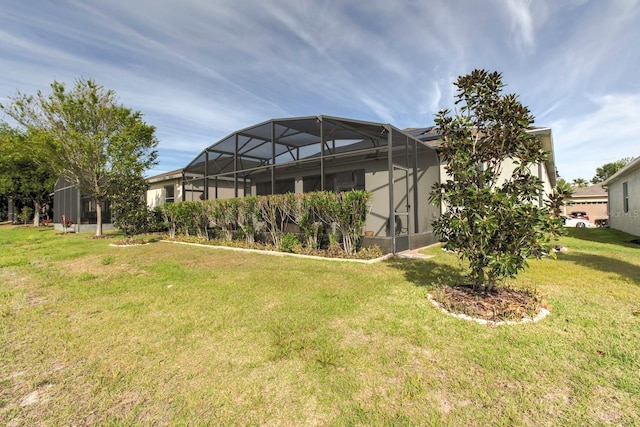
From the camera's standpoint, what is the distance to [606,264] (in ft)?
19.1

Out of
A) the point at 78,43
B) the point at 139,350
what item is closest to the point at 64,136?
the point at 78,43

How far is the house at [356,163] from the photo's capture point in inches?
317

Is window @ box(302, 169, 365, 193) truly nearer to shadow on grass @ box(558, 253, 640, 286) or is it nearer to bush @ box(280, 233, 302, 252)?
bush @ box(280, 233, 302, 252)

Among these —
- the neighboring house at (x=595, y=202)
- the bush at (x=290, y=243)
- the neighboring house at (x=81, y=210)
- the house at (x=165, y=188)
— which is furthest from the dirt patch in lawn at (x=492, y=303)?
the neighboring house at (x=595, y=202)

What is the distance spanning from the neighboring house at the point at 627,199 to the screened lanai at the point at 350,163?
25.0 ft

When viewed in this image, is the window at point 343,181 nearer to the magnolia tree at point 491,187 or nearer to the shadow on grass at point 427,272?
the shadow on grass at point 427,272

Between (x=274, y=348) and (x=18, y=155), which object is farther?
(x=18, y=155)

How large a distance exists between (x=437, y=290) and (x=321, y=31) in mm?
8470

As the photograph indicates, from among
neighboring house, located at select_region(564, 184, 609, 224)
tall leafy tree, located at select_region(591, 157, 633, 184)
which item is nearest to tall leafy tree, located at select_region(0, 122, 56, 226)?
neighboring house, located at select_region(564, 184, 609, 224)

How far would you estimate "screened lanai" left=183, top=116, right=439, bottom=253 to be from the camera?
8.07m

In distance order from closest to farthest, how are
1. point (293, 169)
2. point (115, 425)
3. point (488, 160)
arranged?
point (115, 425) → point (488, 160) → point (293, 169)

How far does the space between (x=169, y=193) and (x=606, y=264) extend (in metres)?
18.4

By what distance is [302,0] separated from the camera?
761cm

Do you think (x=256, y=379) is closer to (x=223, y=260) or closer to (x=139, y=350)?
(x=139, y=350)
